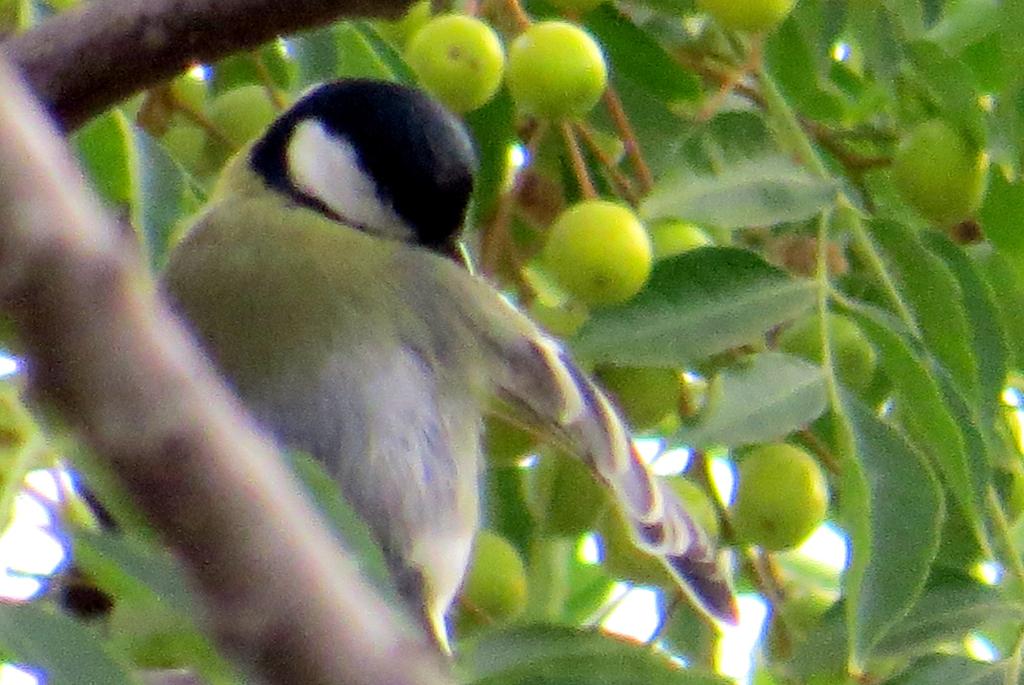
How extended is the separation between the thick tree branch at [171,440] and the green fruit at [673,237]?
0.58m

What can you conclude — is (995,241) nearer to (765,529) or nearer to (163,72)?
(765,529)

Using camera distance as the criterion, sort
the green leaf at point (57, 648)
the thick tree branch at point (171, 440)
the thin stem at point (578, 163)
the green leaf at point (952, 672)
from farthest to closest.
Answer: the thin stem at point (578, 163)
the green leaf at point (952, 672)
the green leaf at point (57, 648)
the thick tree branch at point (171, 440)

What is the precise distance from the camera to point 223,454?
249 mm

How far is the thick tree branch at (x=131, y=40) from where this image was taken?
2.06 ft

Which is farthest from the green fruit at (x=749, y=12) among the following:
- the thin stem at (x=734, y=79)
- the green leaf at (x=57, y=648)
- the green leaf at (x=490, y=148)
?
the green leaf at (x=57, y=648)

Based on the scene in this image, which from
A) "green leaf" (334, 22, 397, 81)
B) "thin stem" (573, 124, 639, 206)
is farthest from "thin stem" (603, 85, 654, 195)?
"green leaf" (334, 22, 397, 81)

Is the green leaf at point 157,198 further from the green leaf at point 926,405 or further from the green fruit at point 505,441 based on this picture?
the green leaf at point 926,405

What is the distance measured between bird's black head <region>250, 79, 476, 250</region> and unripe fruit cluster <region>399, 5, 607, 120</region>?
0.03 m

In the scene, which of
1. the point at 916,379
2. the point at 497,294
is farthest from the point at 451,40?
the point at 916,379

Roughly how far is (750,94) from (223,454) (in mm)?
647

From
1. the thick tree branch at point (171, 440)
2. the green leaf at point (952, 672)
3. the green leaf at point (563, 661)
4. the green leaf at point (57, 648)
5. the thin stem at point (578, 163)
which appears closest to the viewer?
the thick tree branch at point (171, 440)

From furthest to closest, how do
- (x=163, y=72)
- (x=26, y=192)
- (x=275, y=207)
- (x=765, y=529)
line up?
(x=275, y=207) → (x=765, y=529) → (x=163, y=72) → (x=26, y=192)

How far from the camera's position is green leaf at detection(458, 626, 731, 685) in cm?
57

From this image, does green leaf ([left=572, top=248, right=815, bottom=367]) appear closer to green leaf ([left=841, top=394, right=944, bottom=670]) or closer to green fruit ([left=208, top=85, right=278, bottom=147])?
green leaf ([left=841, top=394, right=944, bottom=670])
